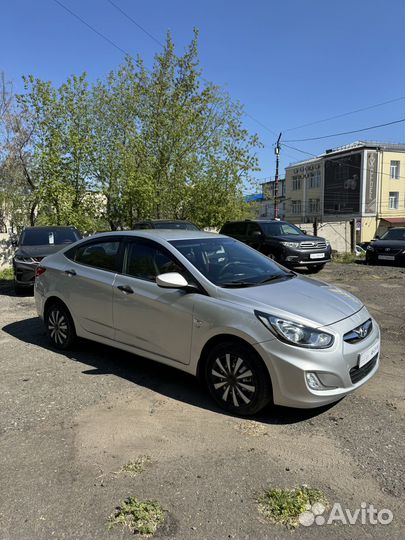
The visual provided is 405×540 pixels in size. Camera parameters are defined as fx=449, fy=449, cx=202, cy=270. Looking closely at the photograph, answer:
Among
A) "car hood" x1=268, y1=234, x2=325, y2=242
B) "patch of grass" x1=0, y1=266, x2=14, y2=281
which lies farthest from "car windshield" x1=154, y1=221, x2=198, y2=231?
"patch of grass" x1=0, y1=266, x2=14, y2=281

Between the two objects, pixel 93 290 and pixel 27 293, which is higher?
pixel 93 290

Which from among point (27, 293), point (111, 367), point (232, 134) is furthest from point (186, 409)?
point (232, 134)

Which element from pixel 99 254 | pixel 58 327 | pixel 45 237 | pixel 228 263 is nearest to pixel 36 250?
pixel 45 237

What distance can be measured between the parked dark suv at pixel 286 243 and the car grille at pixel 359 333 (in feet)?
28.5

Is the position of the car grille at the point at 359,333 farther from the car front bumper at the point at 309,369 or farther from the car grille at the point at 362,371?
the car grille at the point at 362,371

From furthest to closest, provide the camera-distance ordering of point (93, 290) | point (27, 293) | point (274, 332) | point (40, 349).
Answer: point (27, 293)
point (40, 349)
point (93, 290)
point (274, 332)

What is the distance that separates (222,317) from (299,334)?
68 cm

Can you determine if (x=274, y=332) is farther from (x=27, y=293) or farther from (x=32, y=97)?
(x=32, y=97)

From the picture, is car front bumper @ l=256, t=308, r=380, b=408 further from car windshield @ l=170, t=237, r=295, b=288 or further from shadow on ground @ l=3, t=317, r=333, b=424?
car windshield @ l=170, t=237, r=295, b=288

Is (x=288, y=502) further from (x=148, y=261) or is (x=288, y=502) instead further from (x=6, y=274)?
(x=6, y=274)

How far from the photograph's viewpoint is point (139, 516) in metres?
2.62

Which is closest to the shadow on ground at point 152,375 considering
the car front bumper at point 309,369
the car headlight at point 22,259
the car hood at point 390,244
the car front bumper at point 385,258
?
the car front bumper at point 309,369

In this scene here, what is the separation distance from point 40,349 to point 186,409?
111 inches

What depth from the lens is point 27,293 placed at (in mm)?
10758
